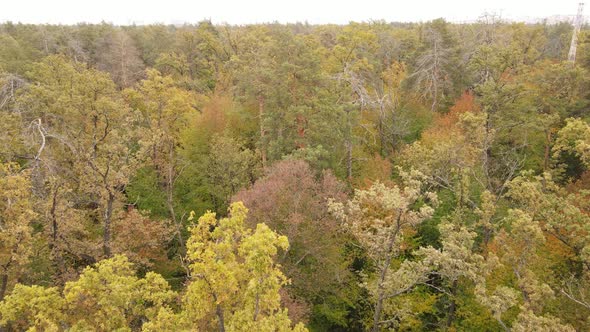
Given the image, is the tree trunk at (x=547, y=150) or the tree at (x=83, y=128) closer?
A: the tree at (x=83, y=128)

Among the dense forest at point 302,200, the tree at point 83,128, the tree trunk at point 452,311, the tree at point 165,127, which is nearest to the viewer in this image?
the dense forest at point 302,200

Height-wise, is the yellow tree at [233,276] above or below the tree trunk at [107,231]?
above

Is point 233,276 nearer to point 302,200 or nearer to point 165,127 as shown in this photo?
point 302,200

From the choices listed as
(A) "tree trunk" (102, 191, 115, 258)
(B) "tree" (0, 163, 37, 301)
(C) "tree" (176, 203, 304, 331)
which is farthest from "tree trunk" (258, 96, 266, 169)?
(C) "tree" (176, 203, 304, 331)

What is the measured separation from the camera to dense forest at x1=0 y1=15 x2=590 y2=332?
37.9 ft

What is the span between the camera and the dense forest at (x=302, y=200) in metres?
11.5

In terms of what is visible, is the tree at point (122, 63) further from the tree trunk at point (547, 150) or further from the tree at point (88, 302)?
the tree trunk at point (547, 150)

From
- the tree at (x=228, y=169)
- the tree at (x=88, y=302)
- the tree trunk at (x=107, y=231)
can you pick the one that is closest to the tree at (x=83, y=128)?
the tree trunk at (x=107, y=231)

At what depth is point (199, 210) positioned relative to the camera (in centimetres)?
2489

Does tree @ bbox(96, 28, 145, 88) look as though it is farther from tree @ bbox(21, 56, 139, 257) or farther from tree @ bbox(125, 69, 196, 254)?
tree @ bbox(125, 69, 196, 254)

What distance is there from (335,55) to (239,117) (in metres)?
12.7

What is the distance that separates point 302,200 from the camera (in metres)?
17.6

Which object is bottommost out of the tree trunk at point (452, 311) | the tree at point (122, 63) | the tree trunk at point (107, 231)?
the tree trunk at point (452, 311)

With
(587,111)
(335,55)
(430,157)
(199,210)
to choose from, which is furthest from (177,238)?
(587,111)
